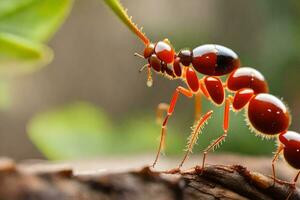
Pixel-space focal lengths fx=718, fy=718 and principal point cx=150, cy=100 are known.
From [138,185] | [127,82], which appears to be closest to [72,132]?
[138,185]

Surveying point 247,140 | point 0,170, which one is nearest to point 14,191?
point 0,170

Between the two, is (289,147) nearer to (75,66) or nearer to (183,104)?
(183,104)

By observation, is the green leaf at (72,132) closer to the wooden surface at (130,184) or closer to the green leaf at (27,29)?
the green leaf at (27,29)

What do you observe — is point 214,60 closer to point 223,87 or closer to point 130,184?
point 223,87

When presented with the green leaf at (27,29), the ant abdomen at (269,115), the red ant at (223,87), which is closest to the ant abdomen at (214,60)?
the red ant at (223,87)

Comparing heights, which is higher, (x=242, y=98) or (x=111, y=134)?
(x=242, y=98)

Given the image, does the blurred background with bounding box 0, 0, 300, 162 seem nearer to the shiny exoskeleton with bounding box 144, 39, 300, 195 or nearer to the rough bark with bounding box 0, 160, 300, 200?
the shiny exoskeleton with bounding box 144, 39, 300, 195
